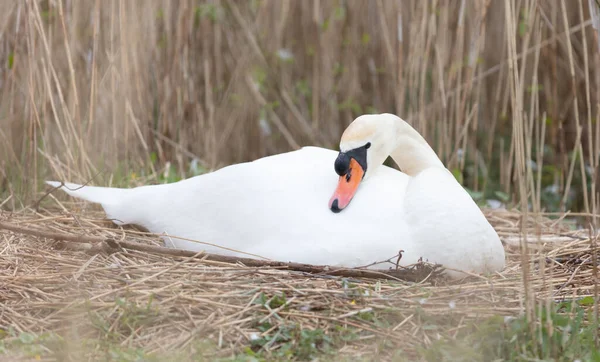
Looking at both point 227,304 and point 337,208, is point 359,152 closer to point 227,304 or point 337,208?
point 337,208

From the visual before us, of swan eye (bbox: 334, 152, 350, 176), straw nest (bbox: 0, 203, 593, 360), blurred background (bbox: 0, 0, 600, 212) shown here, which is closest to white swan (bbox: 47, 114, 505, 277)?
swan eye (bbox: 334, 152, 350, 176)

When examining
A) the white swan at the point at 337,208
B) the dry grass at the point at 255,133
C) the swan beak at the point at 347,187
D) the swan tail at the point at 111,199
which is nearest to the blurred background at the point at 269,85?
the dry grass at the point at 255,133

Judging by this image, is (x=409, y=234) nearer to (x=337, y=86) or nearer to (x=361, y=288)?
(x=361, y=288)

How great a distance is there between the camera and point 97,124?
464 cm

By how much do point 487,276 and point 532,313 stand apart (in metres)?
0.75

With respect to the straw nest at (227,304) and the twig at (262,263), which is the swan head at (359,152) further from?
the straw nest at (227,304)

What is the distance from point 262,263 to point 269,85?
347cm

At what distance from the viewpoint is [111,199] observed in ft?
12.4

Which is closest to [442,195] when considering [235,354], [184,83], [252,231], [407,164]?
[407,164]

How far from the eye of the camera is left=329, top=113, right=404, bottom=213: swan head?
10.7 ft

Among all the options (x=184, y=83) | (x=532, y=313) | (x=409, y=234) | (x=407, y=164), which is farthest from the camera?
(x=184, y=83)

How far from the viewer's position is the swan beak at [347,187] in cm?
321

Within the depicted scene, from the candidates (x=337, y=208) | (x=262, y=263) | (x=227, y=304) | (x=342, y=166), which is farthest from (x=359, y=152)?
(x=227, y=304)

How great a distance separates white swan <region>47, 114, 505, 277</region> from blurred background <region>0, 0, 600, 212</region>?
1.98 ft
